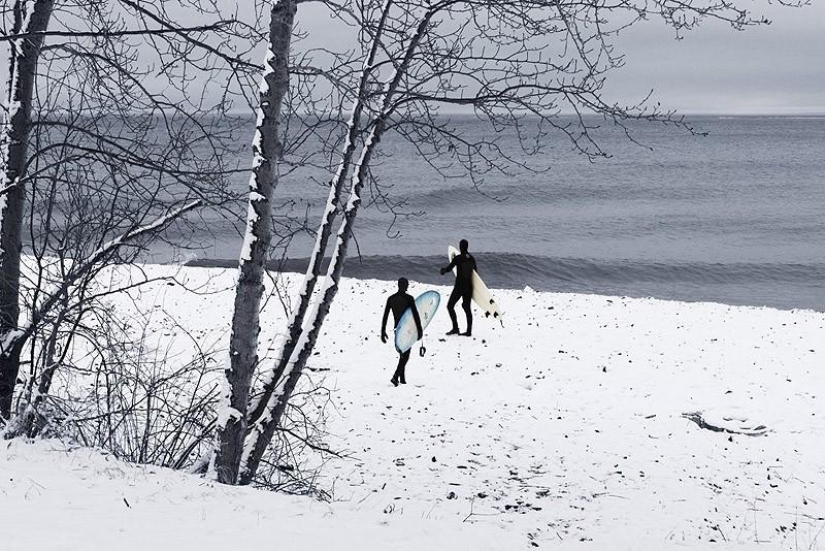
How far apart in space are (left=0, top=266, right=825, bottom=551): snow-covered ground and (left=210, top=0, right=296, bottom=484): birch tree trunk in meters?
0.36

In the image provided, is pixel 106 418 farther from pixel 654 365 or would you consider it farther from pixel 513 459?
pixel 654 365

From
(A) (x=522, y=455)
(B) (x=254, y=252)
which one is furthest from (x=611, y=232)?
(B) (x=254, y=252)

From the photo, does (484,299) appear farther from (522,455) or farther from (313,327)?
(313,327)

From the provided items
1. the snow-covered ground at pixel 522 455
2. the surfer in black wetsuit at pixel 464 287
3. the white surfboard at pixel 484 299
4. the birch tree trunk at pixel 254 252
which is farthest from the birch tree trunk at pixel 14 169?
the white surfboard at pixel 484 299

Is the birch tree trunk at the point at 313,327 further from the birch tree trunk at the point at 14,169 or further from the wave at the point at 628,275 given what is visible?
the wave at the point at 628,275

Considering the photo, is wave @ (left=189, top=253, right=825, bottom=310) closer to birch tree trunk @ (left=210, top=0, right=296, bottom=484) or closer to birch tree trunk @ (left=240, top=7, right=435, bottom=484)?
birch tree trunk @ (left=240, top=7, right=435, bottom=484)

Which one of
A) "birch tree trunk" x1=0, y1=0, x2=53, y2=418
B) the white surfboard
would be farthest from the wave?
"birch tree trunk" x1=0, y1=0, x2=53, y2=418

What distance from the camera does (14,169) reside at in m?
6.99

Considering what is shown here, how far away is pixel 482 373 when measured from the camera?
13039 millimetres

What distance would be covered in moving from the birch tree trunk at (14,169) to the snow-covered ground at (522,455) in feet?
3.01

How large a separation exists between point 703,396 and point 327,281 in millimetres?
7332

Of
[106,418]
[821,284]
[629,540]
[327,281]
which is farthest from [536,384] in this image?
[821,284]

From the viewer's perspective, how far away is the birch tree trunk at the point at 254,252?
19.5 ft

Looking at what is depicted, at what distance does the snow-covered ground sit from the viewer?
5820 mm
